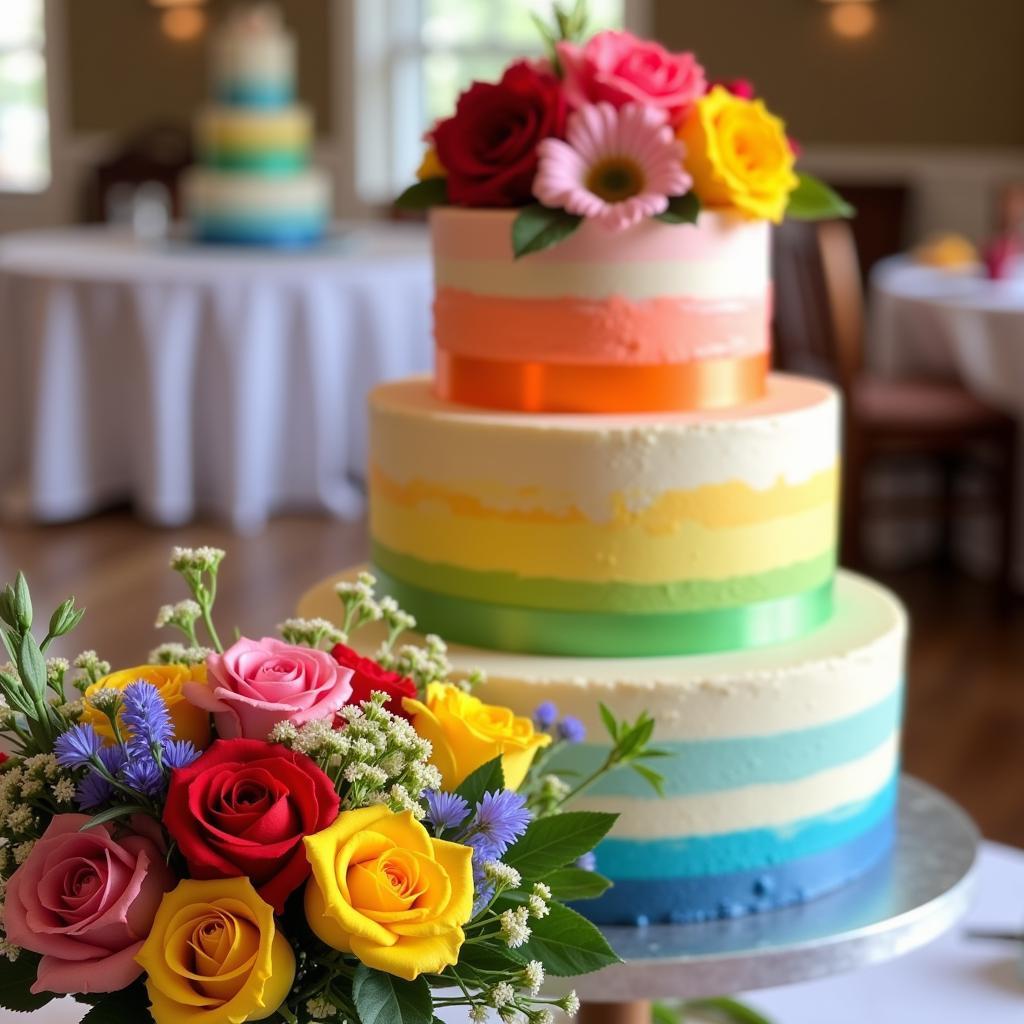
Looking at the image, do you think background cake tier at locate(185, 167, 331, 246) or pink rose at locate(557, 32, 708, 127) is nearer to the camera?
pink rose at locate(557, 32, 708, 127)

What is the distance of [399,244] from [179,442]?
1.38m

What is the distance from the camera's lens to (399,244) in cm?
612

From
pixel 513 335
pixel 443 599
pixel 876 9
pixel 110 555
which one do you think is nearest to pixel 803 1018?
pixel 443 599

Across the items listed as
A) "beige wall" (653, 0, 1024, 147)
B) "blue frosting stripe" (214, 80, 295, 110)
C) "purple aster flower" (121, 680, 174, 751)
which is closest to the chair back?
"blue frosting stripe" (214, 80, 295, 110)

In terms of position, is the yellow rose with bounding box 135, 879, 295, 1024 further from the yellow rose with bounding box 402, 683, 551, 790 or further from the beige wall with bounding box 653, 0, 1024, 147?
the beige wall with bounding box 653, 0, 1024, 147

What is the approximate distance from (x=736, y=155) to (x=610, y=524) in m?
0.34

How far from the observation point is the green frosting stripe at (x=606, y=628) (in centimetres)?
143

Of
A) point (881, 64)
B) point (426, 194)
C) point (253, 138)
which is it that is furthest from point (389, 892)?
point (881, 64)

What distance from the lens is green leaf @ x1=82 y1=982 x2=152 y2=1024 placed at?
2.67 ft

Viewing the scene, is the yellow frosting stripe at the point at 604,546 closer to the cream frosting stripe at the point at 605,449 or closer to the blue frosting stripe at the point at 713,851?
the cream frosting stripe at the point at 605,449

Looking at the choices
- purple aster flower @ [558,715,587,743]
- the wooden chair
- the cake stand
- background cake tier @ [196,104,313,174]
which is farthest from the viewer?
background cake tier @ [196,104,313,174]

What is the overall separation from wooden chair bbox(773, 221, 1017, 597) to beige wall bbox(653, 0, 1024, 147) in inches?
128

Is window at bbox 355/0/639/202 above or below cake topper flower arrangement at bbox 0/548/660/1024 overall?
above

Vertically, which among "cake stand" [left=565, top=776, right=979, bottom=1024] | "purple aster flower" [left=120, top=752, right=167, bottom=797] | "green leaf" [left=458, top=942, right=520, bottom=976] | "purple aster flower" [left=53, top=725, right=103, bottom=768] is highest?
"purple aster flower" [left=53, top=725, right=103, bottom=768]
